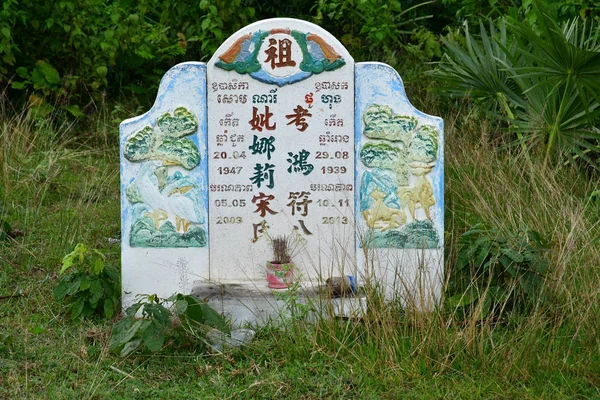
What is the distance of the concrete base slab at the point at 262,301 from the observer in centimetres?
507

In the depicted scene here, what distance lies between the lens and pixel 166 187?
18.0 feet

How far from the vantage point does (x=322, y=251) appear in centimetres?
553

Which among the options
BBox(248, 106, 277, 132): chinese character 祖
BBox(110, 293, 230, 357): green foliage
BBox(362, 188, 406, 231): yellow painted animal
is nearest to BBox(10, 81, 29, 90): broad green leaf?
BBox(248, 106, 277, 132): chinese character 祖

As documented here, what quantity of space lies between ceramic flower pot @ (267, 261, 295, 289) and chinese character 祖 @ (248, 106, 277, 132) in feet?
2.54

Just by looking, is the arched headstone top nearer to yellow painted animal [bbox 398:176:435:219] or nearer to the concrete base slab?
yellow painted animal [bbox 398:176:435:219]

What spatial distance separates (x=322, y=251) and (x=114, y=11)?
14.0ft

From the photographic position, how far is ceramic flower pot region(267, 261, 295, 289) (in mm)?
5387

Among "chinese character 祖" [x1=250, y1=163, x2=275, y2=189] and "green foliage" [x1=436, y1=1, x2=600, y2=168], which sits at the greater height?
"green foliage" [x1=436, y1=1, x2=600, y2=168]

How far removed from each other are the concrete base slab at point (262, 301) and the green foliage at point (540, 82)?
2423mm

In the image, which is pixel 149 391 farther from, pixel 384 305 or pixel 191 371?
pixel 384 305

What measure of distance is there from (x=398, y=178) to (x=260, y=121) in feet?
2.79

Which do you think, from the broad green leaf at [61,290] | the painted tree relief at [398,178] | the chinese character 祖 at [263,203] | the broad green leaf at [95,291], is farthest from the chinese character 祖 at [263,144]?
the broad green leaf at [61,290]

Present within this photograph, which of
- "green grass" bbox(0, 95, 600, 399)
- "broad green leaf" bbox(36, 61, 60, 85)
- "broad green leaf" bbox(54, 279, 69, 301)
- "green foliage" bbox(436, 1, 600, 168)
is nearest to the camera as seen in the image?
"green grass" bbox(0, 95, 600, 399)

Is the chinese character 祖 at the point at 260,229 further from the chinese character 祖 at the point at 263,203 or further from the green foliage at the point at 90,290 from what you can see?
the green foliage at the point at 90,290
